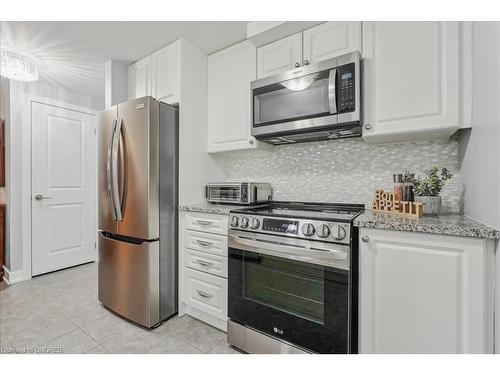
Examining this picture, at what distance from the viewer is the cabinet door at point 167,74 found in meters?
2.04

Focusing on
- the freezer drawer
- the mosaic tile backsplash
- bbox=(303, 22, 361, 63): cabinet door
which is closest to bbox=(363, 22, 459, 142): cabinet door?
bbox=(303, 22, 361, 63): cabinet door

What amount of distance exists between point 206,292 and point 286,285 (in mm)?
738

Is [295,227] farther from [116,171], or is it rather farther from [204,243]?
[116,171]

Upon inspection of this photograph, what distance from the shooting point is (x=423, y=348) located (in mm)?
1132

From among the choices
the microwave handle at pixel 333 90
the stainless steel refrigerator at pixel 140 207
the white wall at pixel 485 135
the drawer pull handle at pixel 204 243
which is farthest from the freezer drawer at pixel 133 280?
the white wall at pixel 485 135

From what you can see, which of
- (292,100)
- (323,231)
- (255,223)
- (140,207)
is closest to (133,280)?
(140,207)

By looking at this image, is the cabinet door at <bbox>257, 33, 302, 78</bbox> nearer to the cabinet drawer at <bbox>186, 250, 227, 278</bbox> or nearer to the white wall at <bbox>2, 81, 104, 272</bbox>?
the cabinet drawer at <bbox>186, 250, 227, 278</bbox>

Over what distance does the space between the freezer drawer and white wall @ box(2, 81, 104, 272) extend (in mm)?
1476

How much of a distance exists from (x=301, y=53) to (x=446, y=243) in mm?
1458

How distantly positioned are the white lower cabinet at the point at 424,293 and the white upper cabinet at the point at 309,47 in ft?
3.91

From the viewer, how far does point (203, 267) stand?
1882 millimetres

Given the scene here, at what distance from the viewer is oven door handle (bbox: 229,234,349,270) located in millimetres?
1247

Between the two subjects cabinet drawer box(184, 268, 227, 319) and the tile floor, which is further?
cabinet drawer box(184, 268, 227, 319)

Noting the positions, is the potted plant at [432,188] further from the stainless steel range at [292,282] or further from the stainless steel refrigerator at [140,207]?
the stainless steel refrigerator at [140,207]
